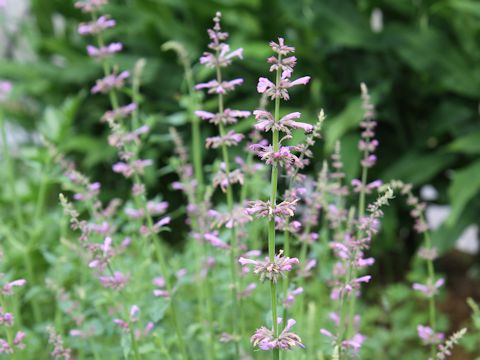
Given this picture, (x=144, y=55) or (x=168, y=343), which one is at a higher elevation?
(x=144, y=55)

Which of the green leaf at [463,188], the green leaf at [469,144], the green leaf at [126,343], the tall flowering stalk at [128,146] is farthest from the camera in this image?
the green leaf at [469,144]

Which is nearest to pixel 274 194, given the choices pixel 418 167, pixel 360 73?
pixel 418 167

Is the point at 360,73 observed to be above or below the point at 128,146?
above

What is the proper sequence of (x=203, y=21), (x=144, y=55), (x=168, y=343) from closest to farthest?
1. (x=168, y=343)
2. (x=203, y=21)
3. (x=144, y=55)

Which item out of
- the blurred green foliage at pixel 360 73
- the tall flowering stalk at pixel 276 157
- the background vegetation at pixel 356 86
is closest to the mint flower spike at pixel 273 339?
the tall flowering stalk at pixel 276 157

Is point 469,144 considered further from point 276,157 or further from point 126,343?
point 276,157

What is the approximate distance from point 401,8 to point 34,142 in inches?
160

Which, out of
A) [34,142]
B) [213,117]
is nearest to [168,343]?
[213,117]

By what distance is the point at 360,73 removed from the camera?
4.80 m

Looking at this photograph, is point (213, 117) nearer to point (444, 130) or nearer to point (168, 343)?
point (168, 343)

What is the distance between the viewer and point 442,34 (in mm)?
4438

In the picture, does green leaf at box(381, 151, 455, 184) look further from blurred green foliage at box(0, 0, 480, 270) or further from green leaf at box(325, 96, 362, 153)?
green leaf at box(325, 96, 362, 153)

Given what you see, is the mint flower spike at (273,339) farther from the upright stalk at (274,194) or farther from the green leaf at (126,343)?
the green leaf at (126,343)

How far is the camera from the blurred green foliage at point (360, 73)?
421 centimetres
